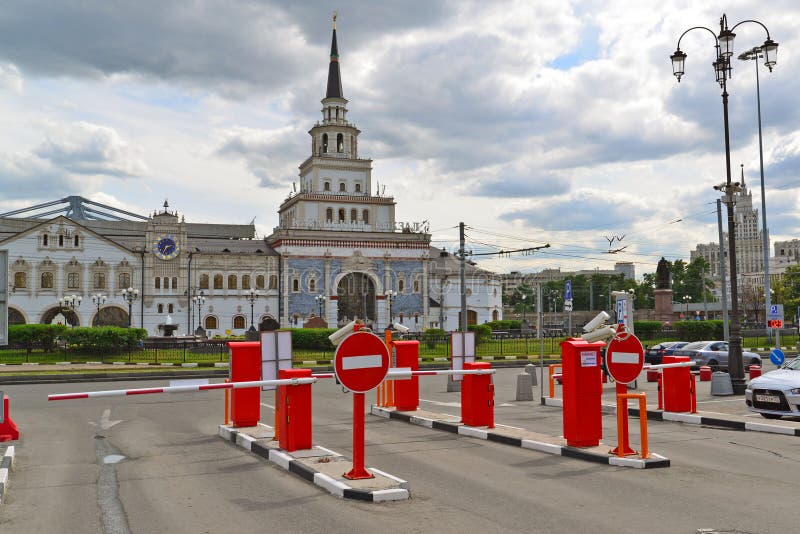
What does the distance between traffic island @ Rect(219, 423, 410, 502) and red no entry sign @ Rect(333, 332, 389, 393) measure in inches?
42.5

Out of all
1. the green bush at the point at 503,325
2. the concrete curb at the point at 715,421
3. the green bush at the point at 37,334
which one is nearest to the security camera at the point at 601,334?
the concrete curb at the point at 715,421

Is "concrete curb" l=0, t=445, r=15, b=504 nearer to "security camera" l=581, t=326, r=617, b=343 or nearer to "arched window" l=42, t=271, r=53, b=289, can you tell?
"security camera" l=581, t=326, r=617, b=343

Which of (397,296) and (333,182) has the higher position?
(333,182)

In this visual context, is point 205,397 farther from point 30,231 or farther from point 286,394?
point 30,231

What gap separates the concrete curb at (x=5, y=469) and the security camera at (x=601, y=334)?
26.9 ft

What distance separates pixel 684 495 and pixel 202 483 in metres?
5.76

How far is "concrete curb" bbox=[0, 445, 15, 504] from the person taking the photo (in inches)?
335

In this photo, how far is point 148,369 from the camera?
33.7 metres

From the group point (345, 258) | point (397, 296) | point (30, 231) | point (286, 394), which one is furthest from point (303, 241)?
point (286, 394)

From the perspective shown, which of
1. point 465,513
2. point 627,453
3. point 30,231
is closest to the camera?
point 465,513

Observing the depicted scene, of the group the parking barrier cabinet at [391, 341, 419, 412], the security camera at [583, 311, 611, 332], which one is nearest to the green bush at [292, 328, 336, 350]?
the parking barrier cabinet at [391, 341, 419, 412]

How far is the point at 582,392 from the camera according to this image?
10.8 metres

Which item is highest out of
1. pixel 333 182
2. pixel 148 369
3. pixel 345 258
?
pixel 333 182

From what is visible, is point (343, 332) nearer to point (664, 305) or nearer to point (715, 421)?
point (715, 421)
